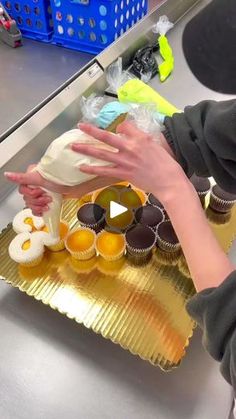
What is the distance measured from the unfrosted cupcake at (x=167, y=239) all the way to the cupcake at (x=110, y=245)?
0.24 feet

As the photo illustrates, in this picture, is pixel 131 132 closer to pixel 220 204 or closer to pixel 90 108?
pixel 220 204

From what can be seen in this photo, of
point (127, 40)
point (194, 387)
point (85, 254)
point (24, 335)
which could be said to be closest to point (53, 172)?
point (85, 254)

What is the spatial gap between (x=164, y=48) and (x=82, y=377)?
102 centimetres

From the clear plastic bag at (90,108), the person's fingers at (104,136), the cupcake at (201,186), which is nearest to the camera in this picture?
the person's fingers at (104,136)

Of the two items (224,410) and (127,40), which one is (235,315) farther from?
(127,40)

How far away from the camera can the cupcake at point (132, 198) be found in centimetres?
84

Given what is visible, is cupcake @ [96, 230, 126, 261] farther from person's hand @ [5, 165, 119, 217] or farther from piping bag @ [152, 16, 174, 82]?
piping bag @ [152, 16, 174, 82]

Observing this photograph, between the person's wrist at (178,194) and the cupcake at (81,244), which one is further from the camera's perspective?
the cupcake at (81,244)

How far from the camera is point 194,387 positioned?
2.18ft

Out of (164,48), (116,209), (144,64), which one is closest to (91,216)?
(116,209)

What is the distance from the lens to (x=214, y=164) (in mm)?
668

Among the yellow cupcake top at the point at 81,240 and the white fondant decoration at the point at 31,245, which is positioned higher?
the white fondant decoration at the point at 31,245

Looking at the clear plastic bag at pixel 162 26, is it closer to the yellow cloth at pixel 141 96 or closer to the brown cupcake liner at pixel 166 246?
the yellow cloth at pixel 141 96

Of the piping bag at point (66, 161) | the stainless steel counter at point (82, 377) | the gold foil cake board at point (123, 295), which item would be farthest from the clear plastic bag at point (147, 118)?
the stainless steel counter at point (82, 377)
